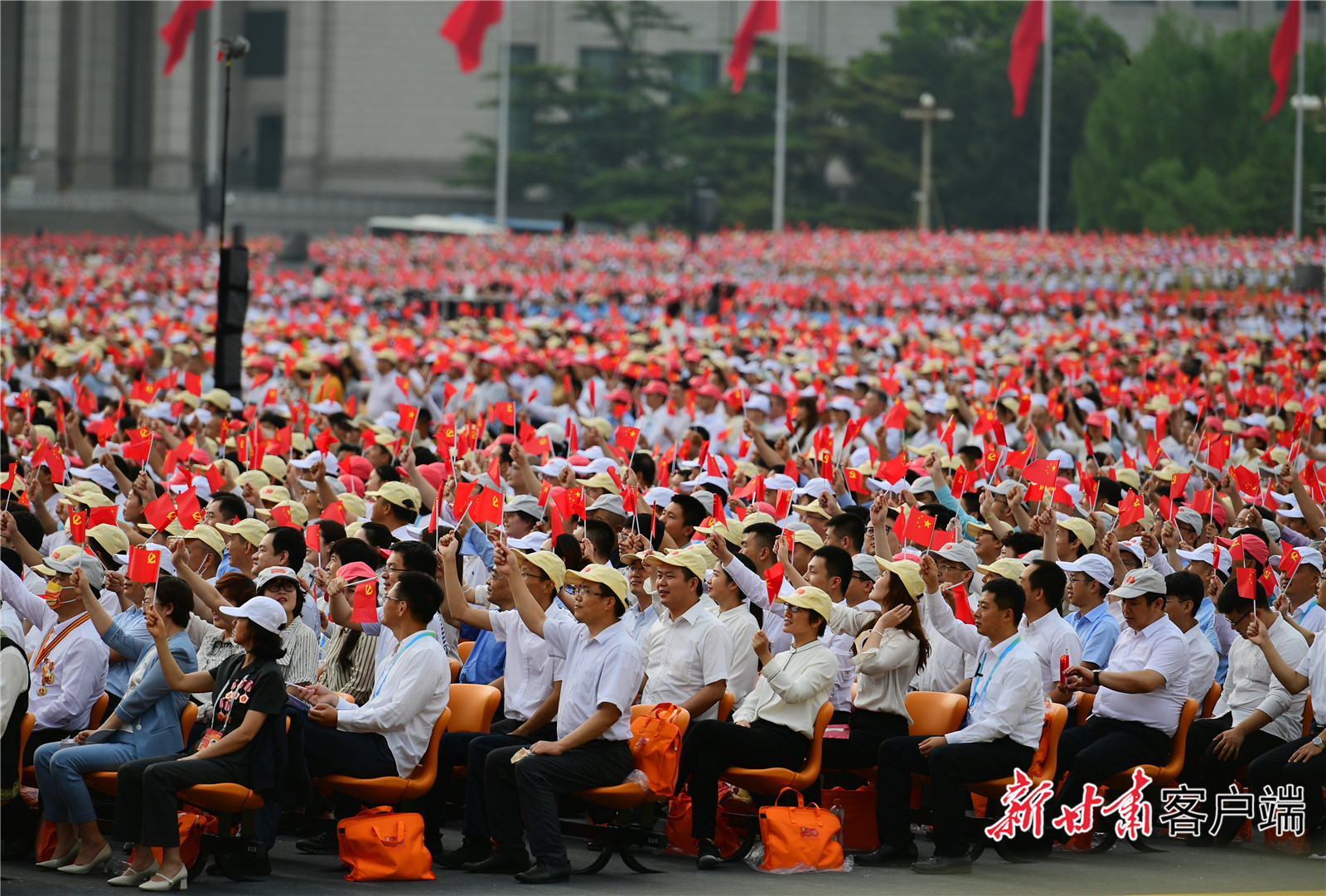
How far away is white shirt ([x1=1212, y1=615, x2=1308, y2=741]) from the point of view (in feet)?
27.6

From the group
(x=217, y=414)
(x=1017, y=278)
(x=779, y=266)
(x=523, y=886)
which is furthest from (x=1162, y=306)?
(x=523, y=886)

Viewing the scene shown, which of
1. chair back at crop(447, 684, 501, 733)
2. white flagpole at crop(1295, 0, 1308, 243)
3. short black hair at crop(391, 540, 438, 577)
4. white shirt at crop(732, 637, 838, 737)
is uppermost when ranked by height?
white flagpole at crop(1295, 0, 1308, 243)

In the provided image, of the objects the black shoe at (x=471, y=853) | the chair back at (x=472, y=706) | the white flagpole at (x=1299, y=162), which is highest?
the white flagpole at (x=1299, y=162)

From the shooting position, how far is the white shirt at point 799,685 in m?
7.77

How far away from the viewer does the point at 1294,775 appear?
8.12m

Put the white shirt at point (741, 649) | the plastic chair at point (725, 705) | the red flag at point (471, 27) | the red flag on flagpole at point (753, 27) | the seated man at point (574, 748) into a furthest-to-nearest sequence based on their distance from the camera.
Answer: the red flag on flagpole at point (753, 27)
the red flag at point (471, 27)
the white shirt at point (741, 649)
the plastic chair at point (725, 705)
the seated man at point (574, 748)

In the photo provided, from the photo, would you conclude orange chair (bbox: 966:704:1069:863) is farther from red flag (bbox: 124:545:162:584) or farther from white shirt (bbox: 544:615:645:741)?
red flag (bbox: 124:545:162:584)

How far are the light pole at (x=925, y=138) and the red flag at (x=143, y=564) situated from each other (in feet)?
148

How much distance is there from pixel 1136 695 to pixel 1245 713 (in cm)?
76

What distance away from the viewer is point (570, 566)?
8773 mm

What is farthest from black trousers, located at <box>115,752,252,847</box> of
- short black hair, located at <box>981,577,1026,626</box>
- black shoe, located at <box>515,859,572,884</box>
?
short black hair, located at <box>981,577,1026,626</box>

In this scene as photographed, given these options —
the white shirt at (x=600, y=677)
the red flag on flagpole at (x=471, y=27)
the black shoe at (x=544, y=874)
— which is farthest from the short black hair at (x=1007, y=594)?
the red flag on flagpole at (x=471, y=27)

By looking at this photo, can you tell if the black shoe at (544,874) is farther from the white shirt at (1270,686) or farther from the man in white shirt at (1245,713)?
the white shirt at (1270,686)

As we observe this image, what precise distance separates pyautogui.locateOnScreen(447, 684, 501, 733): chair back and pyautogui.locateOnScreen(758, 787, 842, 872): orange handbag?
134 centimetres
